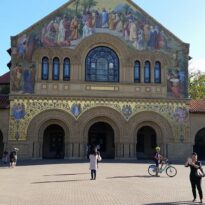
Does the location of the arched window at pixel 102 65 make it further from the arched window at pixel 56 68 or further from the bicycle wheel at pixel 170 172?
the bicycle wheel at pixel 170 172

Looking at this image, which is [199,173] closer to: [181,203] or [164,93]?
[181,203]

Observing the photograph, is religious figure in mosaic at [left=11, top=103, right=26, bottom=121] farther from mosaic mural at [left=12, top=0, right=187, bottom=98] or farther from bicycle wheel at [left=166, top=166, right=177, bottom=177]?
bicycle wheel at [left=166, top=166, right=177, bottom=177]

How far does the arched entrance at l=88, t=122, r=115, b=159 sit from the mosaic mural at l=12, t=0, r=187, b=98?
713 cm

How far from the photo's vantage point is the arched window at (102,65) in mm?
33500

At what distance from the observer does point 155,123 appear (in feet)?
109

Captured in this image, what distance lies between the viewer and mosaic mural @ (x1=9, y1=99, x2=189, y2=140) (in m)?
31.8

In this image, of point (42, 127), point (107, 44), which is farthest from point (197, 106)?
point (42, 127)

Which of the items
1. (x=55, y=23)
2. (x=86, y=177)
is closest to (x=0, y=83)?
(x=55, y=23)

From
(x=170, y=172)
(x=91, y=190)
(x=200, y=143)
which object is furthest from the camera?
(x=200, y=143)

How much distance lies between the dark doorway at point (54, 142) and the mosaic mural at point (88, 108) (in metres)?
3.69

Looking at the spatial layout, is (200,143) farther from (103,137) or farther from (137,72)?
(137,72)

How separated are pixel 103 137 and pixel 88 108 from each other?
5.00 m

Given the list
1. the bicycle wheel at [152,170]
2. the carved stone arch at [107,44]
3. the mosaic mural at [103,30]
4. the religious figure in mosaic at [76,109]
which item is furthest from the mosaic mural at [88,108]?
the bicycle wheel at [152,170]

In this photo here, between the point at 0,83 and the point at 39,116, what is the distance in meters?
8.18
